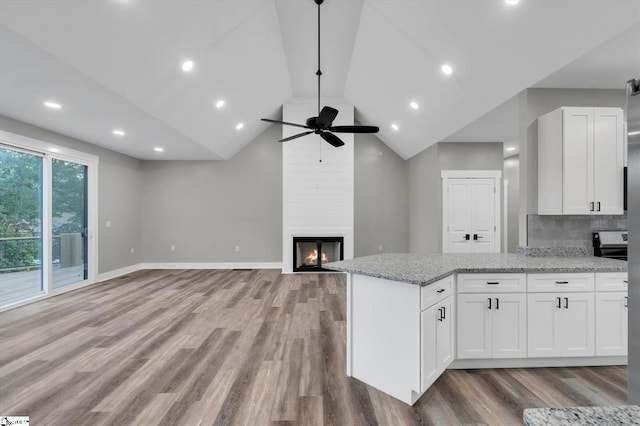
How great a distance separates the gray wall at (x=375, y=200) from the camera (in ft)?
23.4

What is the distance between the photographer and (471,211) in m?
5.27

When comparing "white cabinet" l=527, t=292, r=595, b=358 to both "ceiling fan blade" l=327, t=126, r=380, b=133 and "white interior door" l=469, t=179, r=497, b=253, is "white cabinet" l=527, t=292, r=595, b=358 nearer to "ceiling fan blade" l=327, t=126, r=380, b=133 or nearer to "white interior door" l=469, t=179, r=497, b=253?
"ceiling fan blade" l=327, t=126, r=380, b=133

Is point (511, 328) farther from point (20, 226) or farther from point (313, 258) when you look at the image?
point (20, 226)

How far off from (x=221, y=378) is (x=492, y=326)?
2.30 metres

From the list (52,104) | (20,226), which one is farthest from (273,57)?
(20,226)

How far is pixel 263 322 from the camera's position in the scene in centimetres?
352

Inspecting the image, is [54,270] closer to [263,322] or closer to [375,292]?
[263,322]

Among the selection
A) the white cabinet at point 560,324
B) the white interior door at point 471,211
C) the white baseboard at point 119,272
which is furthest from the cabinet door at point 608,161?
the white baseboard at point 119,272

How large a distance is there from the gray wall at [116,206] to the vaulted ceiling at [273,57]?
0.65 metres

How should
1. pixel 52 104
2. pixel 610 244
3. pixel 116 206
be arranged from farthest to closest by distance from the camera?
pixel 116 206 → pixel 52 104 → pixel 610 244

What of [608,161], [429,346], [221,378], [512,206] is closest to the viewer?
Answer: [429,346]

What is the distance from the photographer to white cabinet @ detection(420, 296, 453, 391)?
1.91 metres

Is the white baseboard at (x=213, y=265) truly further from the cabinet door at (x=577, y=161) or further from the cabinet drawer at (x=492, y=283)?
the cabinet door at (x=577, y=161)

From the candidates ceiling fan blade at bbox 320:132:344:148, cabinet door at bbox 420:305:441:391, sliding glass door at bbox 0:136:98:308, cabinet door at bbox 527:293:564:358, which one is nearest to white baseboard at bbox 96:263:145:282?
sliding glass door at bbox 0:136:98:308
